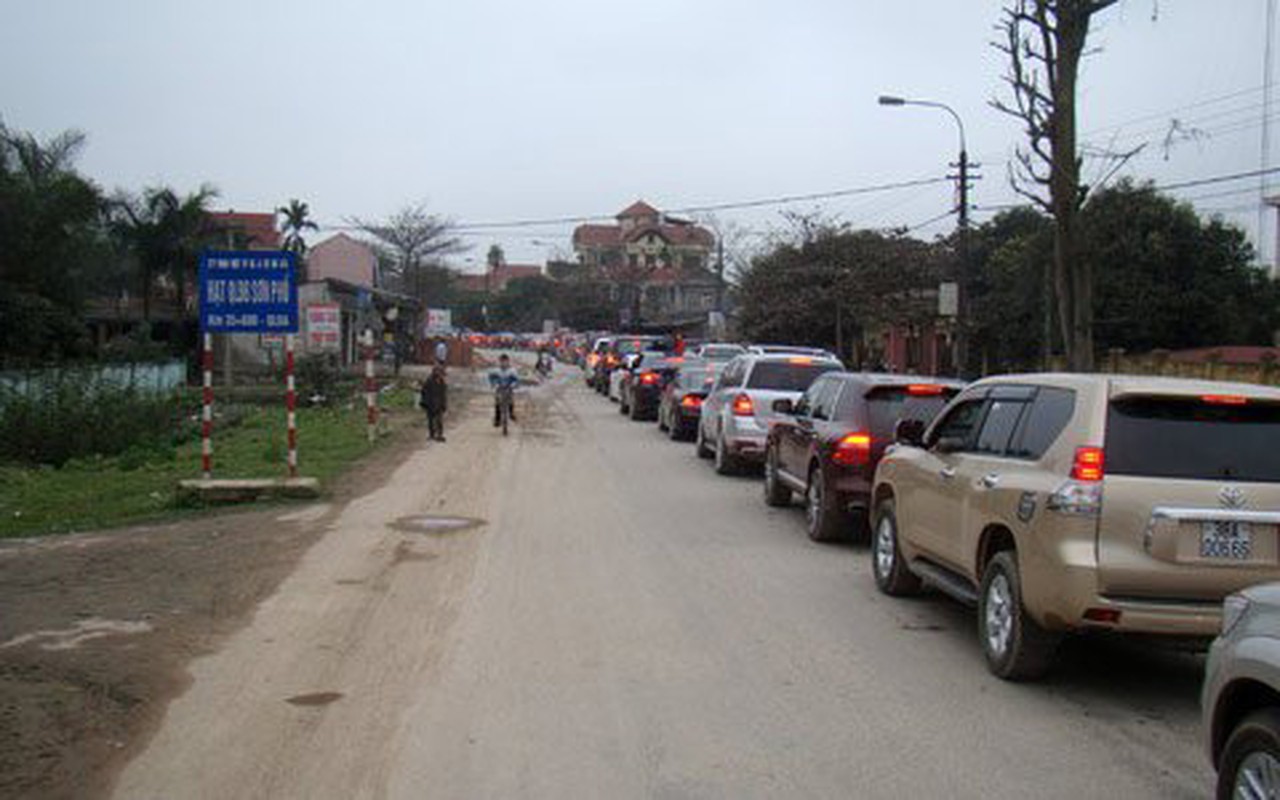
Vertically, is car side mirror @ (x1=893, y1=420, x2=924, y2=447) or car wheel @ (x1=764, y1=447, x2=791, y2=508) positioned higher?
car side mirror @ (x1=893, y1=420, x2=924, y2=447)

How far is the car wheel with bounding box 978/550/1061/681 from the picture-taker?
278 inches

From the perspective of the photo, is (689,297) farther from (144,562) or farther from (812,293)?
(144,562)

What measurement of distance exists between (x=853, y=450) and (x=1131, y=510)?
18.0 feet

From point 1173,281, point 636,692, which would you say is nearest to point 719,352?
point 1173,281

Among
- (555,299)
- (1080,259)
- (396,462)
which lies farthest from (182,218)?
(555,299)

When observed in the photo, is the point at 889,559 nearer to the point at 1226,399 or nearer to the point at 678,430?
the point at 1226,399

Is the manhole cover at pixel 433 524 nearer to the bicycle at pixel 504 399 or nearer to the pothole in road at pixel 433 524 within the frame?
the pothole in road at pixel 433 524

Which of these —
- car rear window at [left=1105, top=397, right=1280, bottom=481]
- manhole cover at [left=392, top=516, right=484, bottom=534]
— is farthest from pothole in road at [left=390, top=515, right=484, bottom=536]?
car rear window at [left=1105, top=397, right=1280, bottom=481]

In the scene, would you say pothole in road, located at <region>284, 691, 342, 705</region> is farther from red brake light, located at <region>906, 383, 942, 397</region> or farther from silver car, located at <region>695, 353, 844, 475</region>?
silver car, located at <region>695, 353, 844, 475</region>

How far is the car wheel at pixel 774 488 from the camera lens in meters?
15.0

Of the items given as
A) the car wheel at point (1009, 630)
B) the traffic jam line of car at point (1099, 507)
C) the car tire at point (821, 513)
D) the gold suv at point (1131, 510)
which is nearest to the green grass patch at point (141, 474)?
the car tire at point (821, 513)

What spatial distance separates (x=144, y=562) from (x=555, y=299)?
11718 cm

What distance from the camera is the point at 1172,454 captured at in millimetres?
6570

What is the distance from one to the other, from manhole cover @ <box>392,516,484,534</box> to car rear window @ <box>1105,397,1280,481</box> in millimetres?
7536
